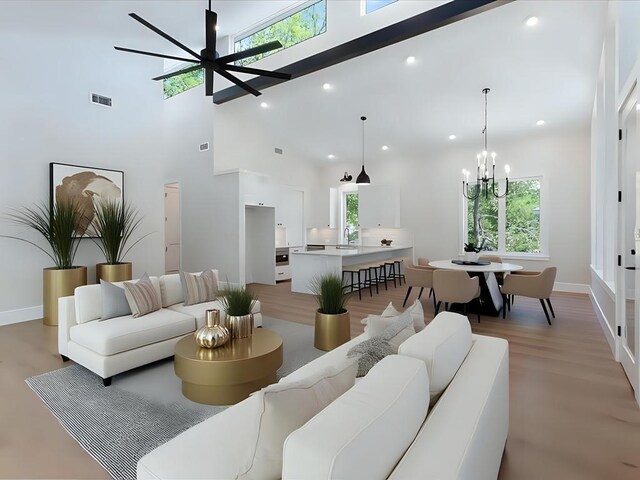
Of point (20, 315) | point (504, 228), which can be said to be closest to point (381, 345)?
point (20, 315)

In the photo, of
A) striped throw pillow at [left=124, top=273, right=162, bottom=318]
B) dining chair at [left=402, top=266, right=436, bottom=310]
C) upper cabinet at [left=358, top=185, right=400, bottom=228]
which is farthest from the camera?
upper cabinet at [left=358, top=185, right=400, bottom=228]

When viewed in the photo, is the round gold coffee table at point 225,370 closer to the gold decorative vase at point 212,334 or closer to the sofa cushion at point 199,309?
the gold decorative vase at point 212,334

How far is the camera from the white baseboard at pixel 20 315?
4617 millimetres

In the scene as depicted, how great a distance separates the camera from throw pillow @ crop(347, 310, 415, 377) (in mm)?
1523

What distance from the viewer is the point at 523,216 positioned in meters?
7.39

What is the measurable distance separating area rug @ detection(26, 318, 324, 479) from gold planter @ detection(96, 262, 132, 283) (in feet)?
7.25

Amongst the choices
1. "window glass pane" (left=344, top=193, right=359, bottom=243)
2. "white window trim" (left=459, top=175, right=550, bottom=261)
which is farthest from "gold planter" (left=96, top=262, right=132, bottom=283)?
"white window trim" (left=459, top=175, right=550, bottom=261)

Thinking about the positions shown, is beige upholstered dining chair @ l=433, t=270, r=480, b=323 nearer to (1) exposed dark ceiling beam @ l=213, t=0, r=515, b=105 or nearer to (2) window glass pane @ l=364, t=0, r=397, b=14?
(1) exposed dark ceiling beam @ l=213, t=0, r=515, b=105

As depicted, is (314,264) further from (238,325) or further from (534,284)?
(238,325)

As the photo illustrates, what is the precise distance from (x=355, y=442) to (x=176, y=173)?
321 inches

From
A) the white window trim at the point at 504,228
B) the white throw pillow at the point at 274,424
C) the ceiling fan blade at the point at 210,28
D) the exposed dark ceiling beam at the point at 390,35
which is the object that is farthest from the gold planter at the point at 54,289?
the white window trim at the point at 504,228

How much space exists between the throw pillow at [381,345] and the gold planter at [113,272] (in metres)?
4.72

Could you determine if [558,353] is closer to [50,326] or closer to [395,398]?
[395,398]

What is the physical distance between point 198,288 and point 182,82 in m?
5.84
